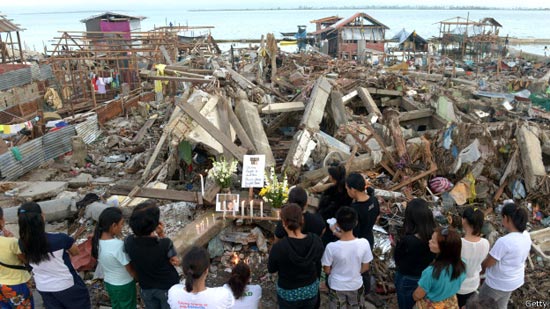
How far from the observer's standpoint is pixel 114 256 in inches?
160

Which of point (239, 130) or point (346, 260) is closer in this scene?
point (346, 260)

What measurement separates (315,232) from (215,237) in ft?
8.52

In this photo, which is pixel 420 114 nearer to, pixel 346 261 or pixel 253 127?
pixel 253 127

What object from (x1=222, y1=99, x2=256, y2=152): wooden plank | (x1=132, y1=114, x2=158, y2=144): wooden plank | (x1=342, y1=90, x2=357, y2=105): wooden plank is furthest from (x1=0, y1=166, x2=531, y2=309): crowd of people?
(x1=132, y1=114, x2=158, y2=144): wooden plank

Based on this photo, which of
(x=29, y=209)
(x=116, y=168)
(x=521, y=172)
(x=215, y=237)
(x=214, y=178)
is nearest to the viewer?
(x=29, y=209)

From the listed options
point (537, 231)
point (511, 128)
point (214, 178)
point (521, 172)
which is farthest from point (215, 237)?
point (511, 128)

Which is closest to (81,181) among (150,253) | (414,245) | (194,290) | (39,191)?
A: (39,191)

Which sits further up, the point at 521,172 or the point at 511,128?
the point at 511,128

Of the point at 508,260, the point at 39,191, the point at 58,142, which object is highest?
the point at 508,260

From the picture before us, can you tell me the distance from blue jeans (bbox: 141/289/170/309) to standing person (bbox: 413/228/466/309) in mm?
2578

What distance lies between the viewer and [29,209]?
13.4 ft

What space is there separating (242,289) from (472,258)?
7.96 feet

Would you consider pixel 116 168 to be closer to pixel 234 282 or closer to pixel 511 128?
pixel 234 282

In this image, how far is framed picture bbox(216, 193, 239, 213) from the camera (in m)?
6.67
